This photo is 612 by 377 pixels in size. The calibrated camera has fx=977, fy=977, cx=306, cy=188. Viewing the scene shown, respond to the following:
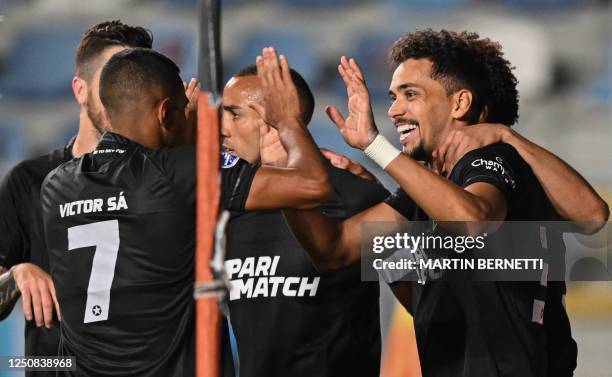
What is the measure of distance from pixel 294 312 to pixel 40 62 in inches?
194

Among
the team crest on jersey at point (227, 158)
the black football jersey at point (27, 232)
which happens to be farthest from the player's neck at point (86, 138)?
the team crest on jersey at point (227, 158)

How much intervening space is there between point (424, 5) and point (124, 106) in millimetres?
4877

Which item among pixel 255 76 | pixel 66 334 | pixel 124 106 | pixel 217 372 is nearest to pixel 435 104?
pixel 255 76

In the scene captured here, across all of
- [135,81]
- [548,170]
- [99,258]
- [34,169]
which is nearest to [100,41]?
[34,169]

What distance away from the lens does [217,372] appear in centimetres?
204

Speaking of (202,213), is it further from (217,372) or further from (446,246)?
(446,246)

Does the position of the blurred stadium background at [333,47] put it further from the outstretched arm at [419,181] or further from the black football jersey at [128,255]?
the black football jersey at [128,255]

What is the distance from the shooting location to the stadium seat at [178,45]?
7617 millimetres

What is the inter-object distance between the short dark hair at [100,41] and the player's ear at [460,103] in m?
1.37

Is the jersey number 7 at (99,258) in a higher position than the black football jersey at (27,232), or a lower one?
lower

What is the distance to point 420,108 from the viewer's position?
347 cm

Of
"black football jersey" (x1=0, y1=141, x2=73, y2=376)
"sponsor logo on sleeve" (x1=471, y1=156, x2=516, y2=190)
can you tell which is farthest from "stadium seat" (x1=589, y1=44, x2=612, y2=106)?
"black football jersey" (x1=0, y1=141, x2=73, y2=376)

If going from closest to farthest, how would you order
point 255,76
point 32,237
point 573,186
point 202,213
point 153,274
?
point 202,213
point 153,274
point 573,186
point 32,237
point 255,76

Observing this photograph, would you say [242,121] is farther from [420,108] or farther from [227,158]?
[420,108]
